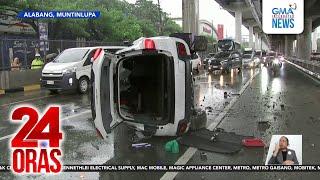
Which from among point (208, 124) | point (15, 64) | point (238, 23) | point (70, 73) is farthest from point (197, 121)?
point (238, 23)

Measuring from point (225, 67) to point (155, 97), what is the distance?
25.1m

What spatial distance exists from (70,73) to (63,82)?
0.44 metres

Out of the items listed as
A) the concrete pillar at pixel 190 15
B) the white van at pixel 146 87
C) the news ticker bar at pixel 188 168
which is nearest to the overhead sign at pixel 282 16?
the white van at pixel 146 87

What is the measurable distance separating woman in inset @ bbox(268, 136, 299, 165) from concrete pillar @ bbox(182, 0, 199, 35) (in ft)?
140

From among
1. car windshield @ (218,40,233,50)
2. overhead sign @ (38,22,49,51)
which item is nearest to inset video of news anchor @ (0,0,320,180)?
overhead sign @ (38,22,49,51)

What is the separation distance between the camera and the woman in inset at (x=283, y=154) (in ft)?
15.9

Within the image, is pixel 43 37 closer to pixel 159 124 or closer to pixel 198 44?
pixel 198 44

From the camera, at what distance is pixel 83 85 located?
59.2 feet

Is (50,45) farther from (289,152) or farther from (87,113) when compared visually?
(289,152)

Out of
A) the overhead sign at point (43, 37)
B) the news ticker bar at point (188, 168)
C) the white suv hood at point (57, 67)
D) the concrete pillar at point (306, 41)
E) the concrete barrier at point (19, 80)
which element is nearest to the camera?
the news ticker bar at point (188, 168)

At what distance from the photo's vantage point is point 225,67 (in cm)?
3347

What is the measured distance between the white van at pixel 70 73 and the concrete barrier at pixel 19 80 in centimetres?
309

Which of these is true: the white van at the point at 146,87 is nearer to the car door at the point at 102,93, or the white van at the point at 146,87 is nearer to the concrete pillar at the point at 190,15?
the car door at the point at 102,93

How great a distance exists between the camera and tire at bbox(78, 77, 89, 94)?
703 inches
